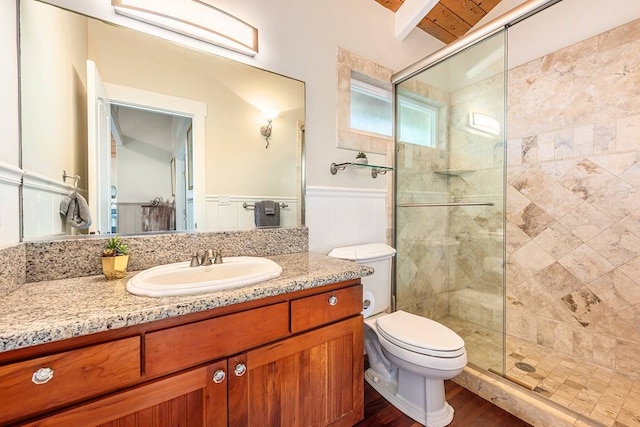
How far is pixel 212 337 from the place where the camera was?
863mm

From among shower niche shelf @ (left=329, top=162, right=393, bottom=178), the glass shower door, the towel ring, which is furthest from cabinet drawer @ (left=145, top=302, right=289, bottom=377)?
the glass shower door

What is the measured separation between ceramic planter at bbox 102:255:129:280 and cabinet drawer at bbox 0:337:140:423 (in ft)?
1.33

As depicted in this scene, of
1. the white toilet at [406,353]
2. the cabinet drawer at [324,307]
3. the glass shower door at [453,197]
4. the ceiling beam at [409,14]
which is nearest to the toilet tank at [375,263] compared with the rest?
the white toilet at [406,353]

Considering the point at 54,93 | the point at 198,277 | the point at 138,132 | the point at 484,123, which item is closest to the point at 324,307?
the point at 198,277

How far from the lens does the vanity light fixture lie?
3.99 feet

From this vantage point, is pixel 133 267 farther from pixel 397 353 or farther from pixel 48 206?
pixel 397 353

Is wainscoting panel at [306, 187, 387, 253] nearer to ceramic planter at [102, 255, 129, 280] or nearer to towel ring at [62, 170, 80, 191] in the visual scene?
ceramic planter at [102, 255, 129, 280]

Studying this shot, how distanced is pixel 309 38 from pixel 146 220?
4.72 ft

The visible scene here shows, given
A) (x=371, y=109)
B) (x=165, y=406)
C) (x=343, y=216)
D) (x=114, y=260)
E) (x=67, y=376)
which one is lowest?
(x=165, y=406)

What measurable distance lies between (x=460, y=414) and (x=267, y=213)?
153 cm

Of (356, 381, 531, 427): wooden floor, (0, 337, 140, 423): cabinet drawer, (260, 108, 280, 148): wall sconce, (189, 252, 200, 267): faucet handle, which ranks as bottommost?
(356, 381, 531, 427): wooden floor

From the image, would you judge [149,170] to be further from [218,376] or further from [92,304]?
[218,376]

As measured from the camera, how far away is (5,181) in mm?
892

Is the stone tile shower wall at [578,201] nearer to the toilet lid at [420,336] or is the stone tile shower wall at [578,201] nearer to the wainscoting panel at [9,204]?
the toilet lid at [420,336]
